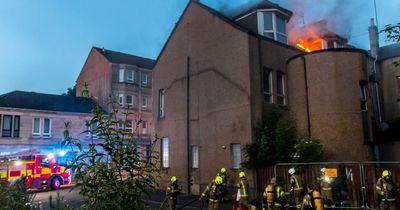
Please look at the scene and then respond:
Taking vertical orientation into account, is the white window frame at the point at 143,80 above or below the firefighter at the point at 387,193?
above

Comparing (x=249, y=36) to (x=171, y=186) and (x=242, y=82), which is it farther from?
(x=171, y=186)

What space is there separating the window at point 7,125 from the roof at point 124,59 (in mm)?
15212

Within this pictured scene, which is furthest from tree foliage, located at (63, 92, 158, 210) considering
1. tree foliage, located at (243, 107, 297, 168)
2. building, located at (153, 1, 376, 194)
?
building, located at (153, 1, 376, 194)

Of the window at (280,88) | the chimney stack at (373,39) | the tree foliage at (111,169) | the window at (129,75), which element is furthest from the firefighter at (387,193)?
the window at (129,75)

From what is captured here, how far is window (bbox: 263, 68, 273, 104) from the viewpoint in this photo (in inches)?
775

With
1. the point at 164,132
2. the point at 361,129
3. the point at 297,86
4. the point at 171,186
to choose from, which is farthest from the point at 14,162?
the point at 361,129

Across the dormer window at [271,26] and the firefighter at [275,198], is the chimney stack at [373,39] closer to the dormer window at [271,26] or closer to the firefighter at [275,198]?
the dormer window at [271,26]

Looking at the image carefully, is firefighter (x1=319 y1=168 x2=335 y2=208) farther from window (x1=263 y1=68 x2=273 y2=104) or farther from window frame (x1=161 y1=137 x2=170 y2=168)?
window frame (x1=161 y1=137 x2=170 y2=168)

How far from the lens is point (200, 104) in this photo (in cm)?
2166

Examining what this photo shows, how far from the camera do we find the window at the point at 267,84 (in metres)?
19.7

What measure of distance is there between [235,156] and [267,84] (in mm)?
4219

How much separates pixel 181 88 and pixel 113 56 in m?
27.4

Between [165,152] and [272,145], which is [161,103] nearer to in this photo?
[165,152]

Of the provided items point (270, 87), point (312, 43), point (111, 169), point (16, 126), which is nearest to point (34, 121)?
point (16, 126)
